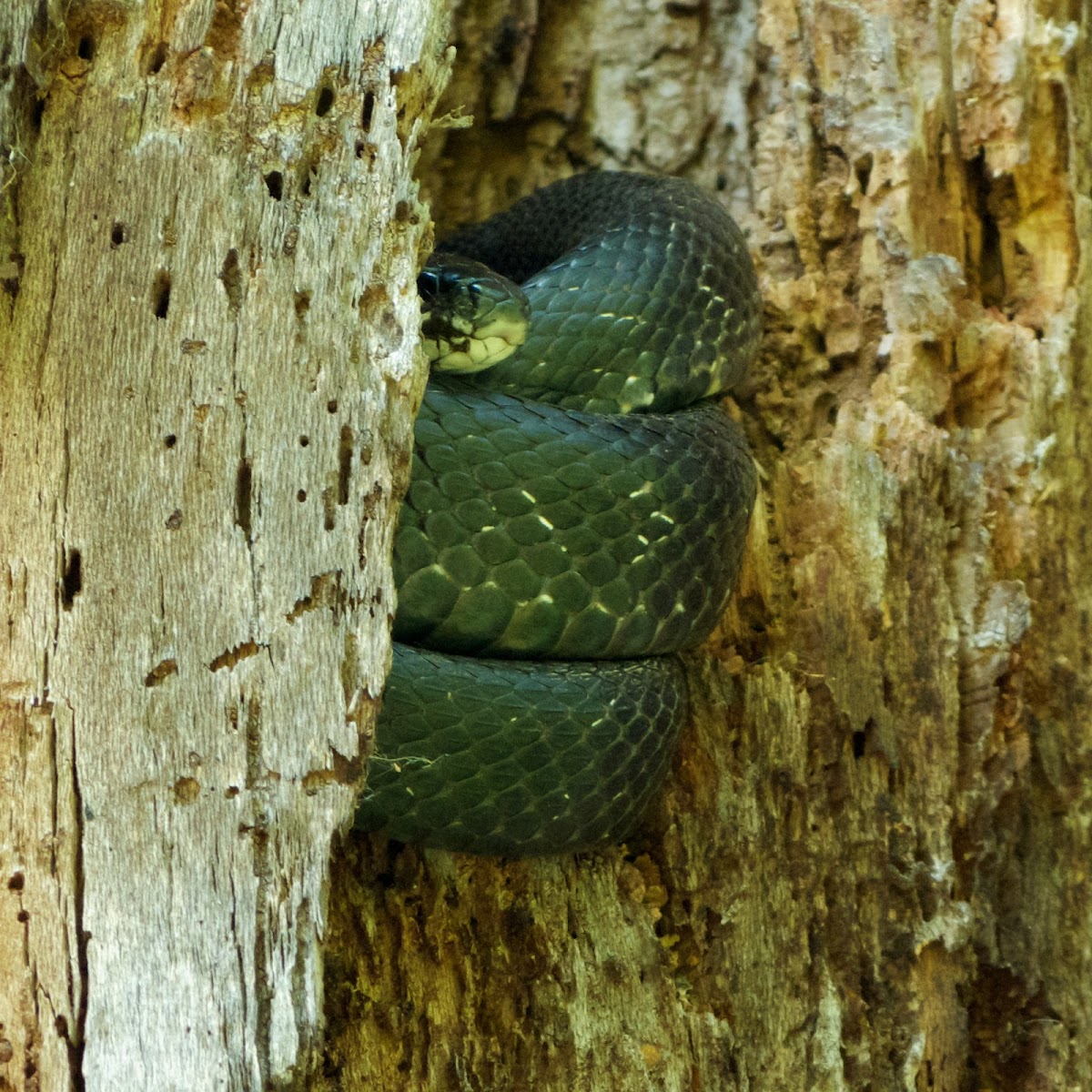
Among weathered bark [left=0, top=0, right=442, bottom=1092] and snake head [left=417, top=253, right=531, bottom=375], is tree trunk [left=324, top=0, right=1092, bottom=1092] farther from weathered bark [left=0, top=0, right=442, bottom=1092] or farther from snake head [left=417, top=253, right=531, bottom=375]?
snake head [left=417, top=253, right=531, bottom=375]

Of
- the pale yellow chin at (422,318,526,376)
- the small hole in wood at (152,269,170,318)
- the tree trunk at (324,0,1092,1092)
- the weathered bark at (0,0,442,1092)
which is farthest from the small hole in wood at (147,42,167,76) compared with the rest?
the tree trunk at (324,0,1092,1092)

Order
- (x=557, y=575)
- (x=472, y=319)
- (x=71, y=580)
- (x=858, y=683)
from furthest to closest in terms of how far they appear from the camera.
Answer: (x=858, y=683) → (x=472, y=319) → (x=557, y=575) → (x=71, y=580)

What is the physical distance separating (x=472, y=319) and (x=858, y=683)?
1140mm

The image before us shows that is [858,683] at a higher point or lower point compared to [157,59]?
lower

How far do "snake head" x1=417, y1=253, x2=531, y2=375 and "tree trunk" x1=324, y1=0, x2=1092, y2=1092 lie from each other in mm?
802

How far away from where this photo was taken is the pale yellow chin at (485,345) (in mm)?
2498

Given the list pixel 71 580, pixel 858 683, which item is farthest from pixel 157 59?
pixel 858 683

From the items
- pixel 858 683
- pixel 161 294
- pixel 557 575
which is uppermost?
pixel 161 294

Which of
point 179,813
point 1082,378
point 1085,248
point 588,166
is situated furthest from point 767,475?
point 179,813

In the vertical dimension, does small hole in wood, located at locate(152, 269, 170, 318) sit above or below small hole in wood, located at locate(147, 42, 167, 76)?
below

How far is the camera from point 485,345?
8.23 ft

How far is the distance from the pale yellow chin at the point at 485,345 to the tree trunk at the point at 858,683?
0.78 metres

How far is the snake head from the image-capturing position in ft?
8.18

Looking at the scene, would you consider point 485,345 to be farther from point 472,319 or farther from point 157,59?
point 157,59
